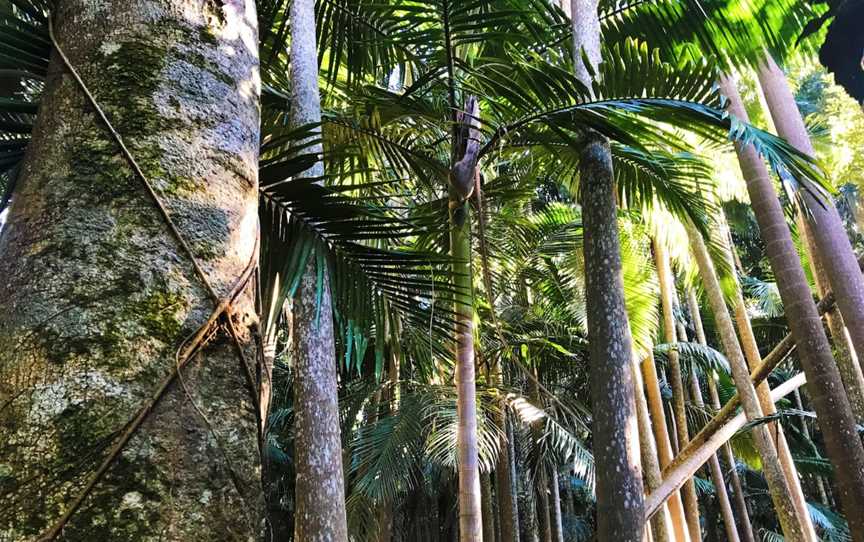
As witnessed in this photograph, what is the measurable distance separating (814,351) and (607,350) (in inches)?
85.7

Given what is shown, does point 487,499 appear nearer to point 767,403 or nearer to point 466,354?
point 767,403

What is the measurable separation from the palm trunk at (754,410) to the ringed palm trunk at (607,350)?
294 cm

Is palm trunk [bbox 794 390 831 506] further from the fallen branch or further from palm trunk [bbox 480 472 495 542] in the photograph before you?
the fallen branch

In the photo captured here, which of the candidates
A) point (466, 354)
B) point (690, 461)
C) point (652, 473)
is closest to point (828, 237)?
point (690, 461)

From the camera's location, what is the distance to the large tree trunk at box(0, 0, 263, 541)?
24.2 inches

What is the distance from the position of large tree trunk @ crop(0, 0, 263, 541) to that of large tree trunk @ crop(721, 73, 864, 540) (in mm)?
3022

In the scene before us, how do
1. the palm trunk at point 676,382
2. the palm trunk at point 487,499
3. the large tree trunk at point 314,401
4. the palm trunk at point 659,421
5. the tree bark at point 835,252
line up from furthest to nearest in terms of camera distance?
the palm trunk at point 487,499 < the palm trunk at point 676,382 < the palm trunk at point 659,421 < the tree bark at point 835,252 < the large tree trunk at point 314,401

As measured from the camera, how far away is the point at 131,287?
0.73m

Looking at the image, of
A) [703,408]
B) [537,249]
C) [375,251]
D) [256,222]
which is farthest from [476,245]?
[703,408]

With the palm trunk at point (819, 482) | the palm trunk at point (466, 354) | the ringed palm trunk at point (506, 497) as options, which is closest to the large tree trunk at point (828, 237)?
the palm trunk at point (466, 354)

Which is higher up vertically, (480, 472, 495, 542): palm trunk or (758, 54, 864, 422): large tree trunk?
(758, 54, 864, 422): large tree trunk

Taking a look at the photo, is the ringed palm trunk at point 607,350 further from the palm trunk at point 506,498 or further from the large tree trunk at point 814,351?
the palm trunk at point 506,498

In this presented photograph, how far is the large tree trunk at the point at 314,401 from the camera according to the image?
2145mm

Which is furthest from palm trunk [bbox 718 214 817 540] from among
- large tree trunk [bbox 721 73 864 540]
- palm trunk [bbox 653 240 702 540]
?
large tree trunk [bbox 721 73 864 540]
